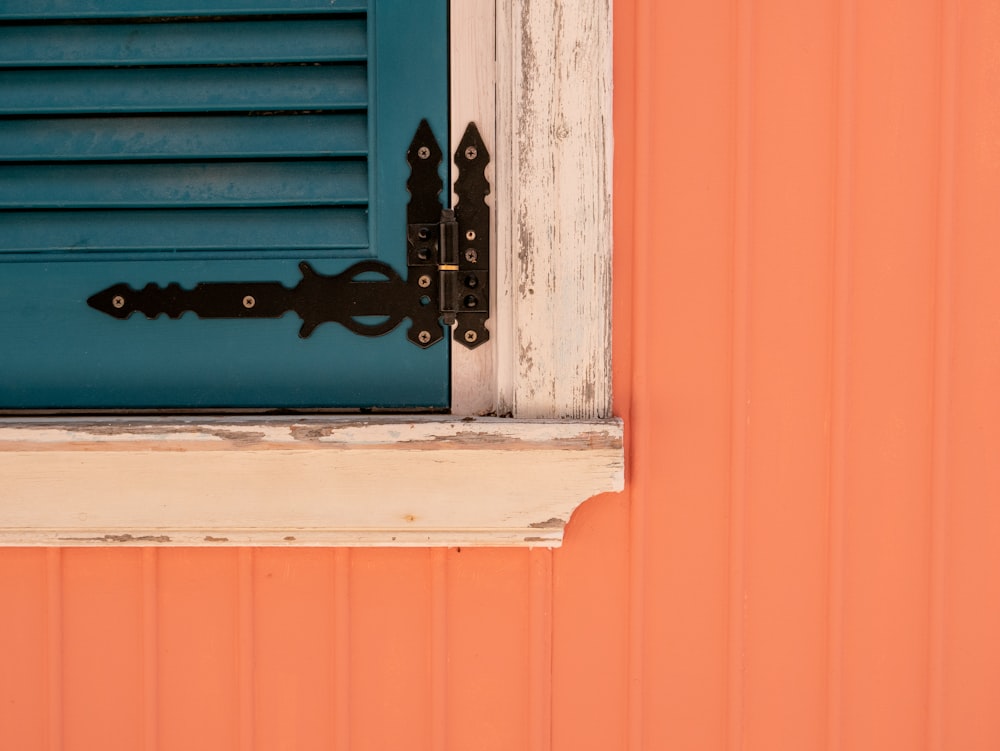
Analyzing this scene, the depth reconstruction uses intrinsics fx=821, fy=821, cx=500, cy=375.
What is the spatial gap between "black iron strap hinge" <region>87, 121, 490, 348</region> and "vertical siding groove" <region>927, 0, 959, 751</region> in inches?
20.6

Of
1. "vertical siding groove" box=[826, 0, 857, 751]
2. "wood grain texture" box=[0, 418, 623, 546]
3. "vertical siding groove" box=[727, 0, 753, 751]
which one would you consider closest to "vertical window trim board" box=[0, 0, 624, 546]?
"wood grain texture" box=[0, 418, 623, 546]

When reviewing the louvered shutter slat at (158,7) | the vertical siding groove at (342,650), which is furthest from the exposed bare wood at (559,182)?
the vertical siding groove at (342,650)

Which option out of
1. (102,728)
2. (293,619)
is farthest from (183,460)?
(102,728)

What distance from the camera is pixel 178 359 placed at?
0.96 m

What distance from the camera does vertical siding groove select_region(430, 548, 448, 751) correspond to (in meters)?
0.97

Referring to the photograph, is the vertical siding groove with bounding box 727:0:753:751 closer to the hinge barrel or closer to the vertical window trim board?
the vertical window trim board

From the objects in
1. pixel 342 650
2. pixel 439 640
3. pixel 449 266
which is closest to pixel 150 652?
pixel 342 650

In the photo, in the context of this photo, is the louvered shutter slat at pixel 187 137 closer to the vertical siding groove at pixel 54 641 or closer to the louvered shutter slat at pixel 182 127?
the louvered shutter slat at pixel 182 127

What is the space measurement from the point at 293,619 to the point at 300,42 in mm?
672

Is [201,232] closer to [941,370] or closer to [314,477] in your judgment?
[314,477]

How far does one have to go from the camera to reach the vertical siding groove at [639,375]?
0.95 meters

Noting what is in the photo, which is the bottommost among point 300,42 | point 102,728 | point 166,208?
point 102,728

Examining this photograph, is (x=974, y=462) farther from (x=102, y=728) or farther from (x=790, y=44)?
(x=102, y=728)

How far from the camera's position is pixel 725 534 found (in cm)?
97
